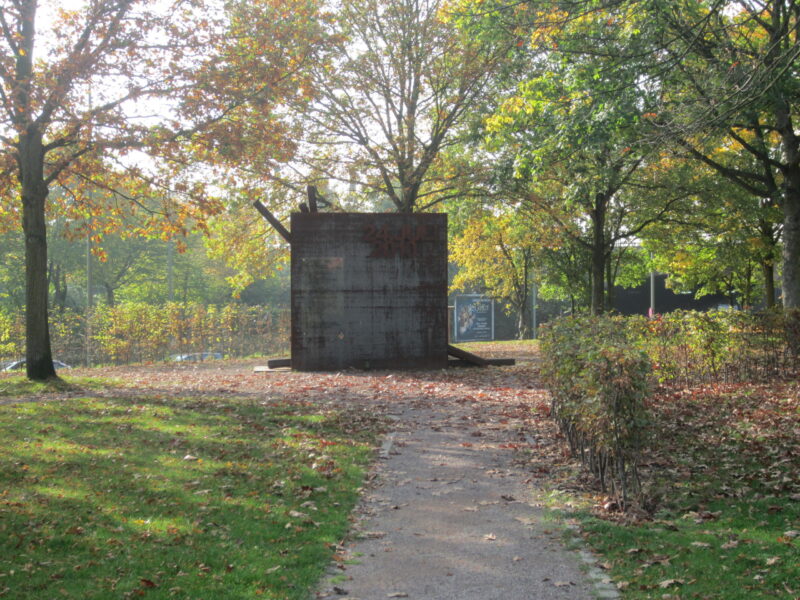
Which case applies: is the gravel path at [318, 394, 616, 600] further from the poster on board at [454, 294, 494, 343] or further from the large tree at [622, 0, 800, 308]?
the poster on board at [454, 294, 494, 343]

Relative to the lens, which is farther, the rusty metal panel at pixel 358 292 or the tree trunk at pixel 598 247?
the tree trunk at pixel 598 247

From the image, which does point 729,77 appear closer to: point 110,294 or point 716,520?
point 716,520

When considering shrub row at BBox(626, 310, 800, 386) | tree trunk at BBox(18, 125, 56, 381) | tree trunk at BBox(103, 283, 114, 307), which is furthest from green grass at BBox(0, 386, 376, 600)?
tree trunk at BBox(103, 283, 114, 307)

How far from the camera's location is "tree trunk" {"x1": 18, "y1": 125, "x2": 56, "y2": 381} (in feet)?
47.3

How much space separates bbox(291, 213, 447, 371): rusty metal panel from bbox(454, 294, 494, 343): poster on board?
2810 cm

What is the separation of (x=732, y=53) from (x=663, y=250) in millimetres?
16850

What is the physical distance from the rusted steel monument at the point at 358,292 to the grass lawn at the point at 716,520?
9076 millimetres

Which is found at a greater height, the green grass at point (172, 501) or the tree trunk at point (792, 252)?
the tree trunk at point (792, 252)

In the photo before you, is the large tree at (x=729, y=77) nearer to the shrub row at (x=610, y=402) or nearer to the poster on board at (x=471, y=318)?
the shrub row at (x=610, y=402)

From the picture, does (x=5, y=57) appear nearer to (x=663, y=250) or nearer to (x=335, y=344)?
(x=335, y=344)

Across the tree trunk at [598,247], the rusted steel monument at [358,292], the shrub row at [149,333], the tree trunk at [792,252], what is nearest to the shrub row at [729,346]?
the tree trunk at [792,252]

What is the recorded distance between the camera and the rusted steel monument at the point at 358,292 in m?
18.1

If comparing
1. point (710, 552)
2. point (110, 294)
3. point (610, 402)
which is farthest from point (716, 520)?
point (110, 294)

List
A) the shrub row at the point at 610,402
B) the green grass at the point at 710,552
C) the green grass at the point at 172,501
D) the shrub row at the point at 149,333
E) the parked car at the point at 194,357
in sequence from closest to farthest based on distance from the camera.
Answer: the green grass at the point at 710,552
the green grass at the point at 172,501
the shrub row at the point at 610,402
the shrub row at the point at 149,333
the parked car at the point at 194,357
